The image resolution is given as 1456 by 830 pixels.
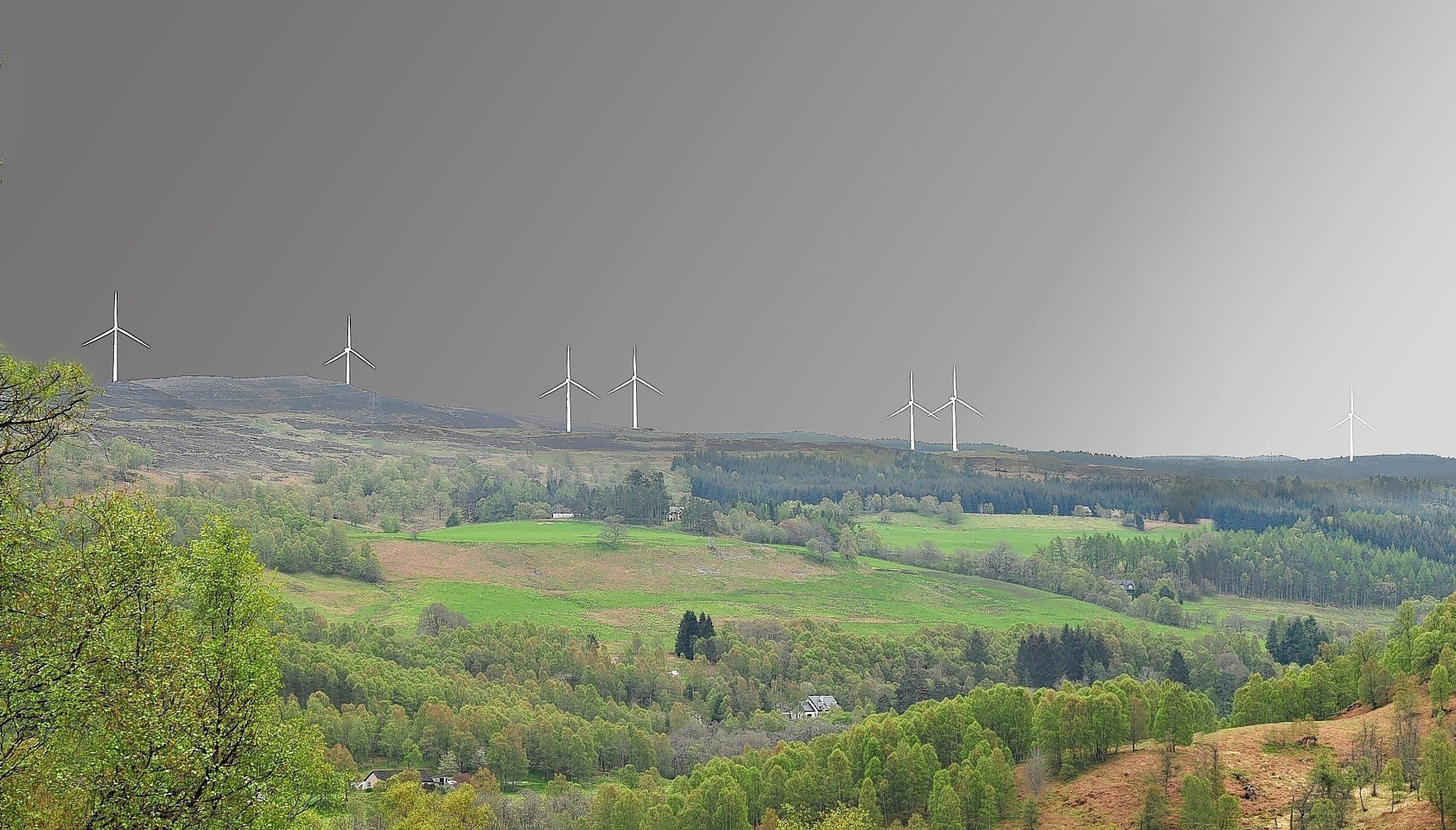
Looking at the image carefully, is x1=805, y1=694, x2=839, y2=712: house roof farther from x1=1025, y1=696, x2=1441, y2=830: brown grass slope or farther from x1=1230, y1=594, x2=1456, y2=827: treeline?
x1=1025, y1=696, x2=1441, y2=830: brown grass slope

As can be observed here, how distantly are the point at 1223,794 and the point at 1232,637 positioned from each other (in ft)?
436

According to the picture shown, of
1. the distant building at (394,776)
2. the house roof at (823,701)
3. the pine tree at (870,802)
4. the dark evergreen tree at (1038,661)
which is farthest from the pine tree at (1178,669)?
the pine tree at (870,802)

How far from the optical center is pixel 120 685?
77.6 feet

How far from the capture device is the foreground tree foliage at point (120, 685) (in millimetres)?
22594

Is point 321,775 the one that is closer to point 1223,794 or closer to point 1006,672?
point 1223,794

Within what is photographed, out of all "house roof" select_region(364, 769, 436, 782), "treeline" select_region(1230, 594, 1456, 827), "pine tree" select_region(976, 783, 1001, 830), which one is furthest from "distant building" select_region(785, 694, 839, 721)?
"pine tree" select_region(976, 783, 1001, 830)

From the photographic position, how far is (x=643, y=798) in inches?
3442

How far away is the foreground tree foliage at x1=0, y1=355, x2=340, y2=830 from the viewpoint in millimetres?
22594

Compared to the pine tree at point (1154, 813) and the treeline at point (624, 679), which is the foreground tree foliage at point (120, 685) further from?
the treeline at point (624, 679)

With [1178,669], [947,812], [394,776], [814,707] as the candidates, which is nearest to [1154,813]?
[947,812]

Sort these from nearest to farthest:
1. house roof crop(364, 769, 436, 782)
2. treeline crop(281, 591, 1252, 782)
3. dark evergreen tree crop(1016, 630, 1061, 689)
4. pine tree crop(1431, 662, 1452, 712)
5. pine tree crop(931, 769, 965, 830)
Result: pine tree crop(1431, 662, 1452, 712), pine tree crop(931, 769, 965, 830), house roof crop(364, 769, 436, 782), treeline crop(281, 591, 1252, 782), dark evergreen tree crop(1016, 630, 1061, 689)

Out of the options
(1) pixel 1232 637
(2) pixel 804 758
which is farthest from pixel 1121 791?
(1) pixel 1232 637

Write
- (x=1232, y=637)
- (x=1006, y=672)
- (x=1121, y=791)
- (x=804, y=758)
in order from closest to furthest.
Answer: (x=1121, y=791) < (x=804, y=758) < (x=1006, y=672) < (x=1232, y=637)

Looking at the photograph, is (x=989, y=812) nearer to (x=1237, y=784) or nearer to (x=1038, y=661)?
(x=1237, y=784)
